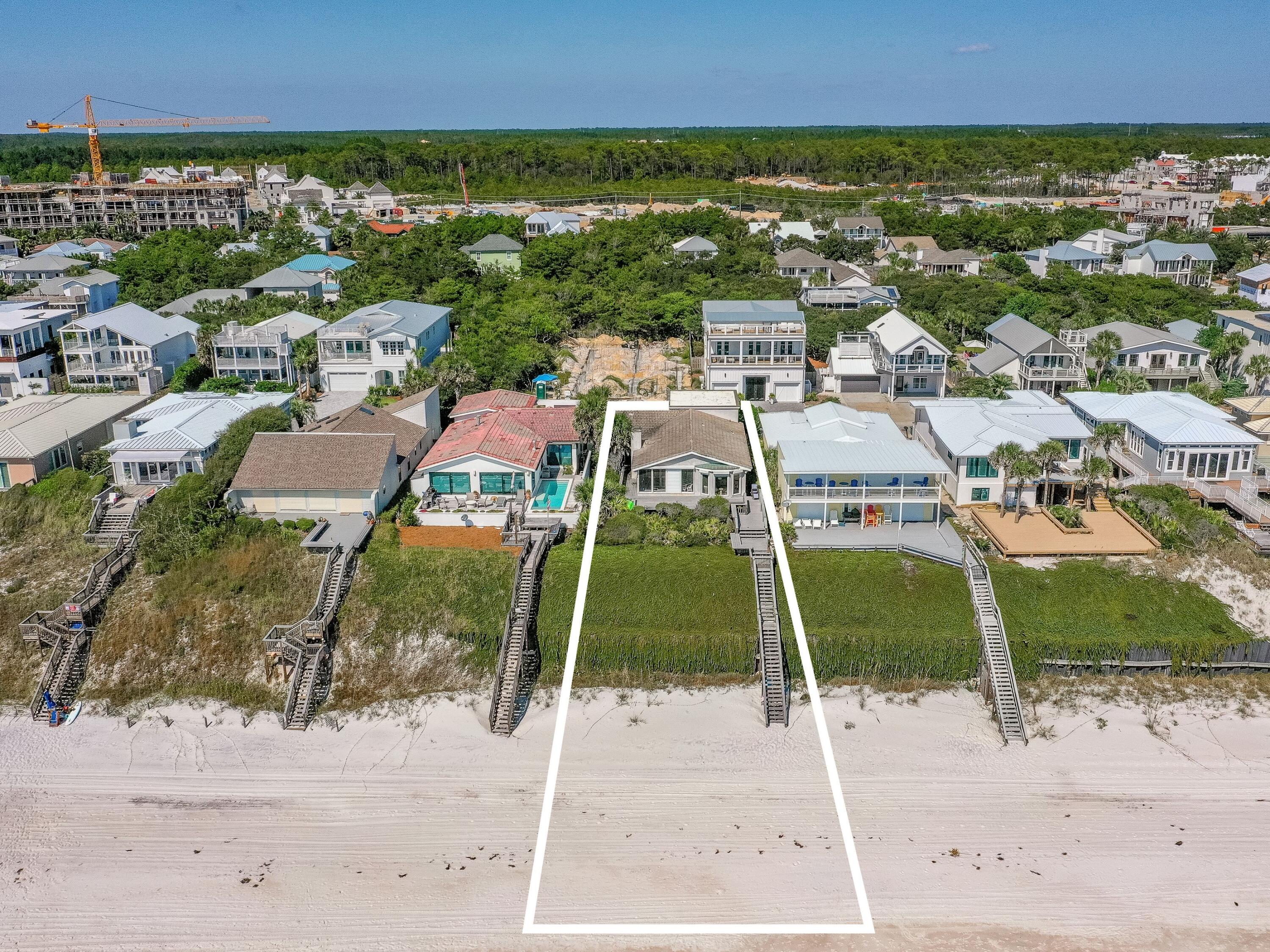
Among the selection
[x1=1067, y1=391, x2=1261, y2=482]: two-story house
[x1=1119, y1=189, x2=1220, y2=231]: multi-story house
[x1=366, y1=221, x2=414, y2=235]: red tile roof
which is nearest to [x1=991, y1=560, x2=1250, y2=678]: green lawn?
[x1=1067, y1=391, x2=1261, y2=482]: two-story house

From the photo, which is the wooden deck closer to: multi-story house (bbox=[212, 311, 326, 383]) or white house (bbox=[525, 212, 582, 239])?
multi-story house (bbox=[212, 311, 326, 383])

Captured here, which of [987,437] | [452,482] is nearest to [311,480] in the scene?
[452,482]

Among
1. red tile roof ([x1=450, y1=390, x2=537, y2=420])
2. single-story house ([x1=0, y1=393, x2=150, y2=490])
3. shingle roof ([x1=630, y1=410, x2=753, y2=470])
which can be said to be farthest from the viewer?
red tile roof ([x1=450, y1=390, x2=537, y2=420])

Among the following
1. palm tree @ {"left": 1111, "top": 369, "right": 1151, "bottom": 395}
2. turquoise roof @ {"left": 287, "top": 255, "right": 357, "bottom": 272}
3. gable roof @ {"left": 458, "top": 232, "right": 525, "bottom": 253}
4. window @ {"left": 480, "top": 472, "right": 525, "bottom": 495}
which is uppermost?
gable roof @ {"left": 458, "top": 232, "right": 525, "bottom": 253}

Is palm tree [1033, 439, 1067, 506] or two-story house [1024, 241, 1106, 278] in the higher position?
two-story house [1024, 241, 1106, 278]

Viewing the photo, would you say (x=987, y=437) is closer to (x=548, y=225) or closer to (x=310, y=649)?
(x=310, y=649)

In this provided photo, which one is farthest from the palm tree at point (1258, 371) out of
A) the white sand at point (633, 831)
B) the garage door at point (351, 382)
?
the garage door at point (351, 382)

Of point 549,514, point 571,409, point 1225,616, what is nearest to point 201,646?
point 549,514
